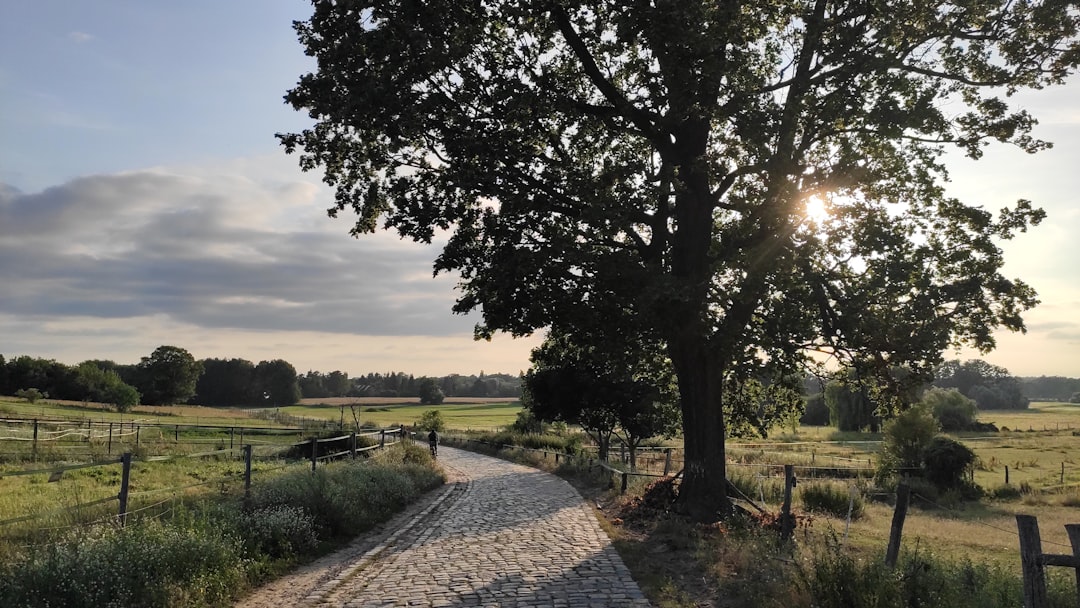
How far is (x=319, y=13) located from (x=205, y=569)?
10.3 m

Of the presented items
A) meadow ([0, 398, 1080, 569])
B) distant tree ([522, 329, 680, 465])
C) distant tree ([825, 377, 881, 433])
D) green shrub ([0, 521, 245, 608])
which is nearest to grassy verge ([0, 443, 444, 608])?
green shrub ([0, 521, 245, 608])

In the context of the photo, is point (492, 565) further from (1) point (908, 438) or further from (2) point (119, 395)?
(2) point (119, 395)

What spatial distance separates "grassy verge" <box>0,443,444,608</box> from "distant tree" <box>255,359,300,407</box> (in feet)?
446

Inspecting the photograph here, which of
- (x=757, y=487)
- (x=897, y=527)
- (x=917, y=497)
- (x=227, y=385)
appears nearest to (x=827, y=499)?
(x=757, y=487)

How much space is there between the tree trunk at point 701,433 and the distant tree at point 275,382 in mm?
136823

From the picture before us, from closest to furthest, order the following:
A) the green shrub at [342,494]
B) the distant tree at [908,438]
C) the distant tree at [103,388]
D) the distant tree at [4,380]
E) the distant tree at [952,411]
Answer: the green shrub at [342,494] → the distant tree at [908,438] → the distant tree at [952,411] → the distant tree at [103,388] → the distant tree at [4,380]

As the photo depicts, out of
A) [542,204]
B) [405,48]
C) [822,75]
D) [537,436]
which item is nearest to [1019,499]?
[537,436]

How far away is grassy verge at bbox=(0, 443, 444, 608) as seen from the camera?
6.78 meters

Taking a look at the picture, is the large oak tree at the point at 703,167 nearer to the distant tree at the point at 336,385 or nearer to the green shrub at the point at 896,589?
the green shrub at the point at 896,589

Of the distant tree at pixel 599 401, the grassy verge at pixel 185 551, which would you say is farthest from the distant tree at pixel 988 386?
the grassy verge at pixel 185 551

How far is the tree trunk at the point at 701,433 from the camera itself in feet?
47.0

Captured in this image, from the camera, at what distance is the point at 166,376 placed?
112312mm

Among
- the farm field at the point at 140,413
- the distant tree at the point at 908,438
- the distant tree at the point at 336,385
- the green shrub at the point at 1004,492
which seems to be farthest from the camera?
the distant tree at the point at 336,385

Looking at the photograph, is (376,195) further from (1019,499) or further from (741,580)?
(1019,499)
